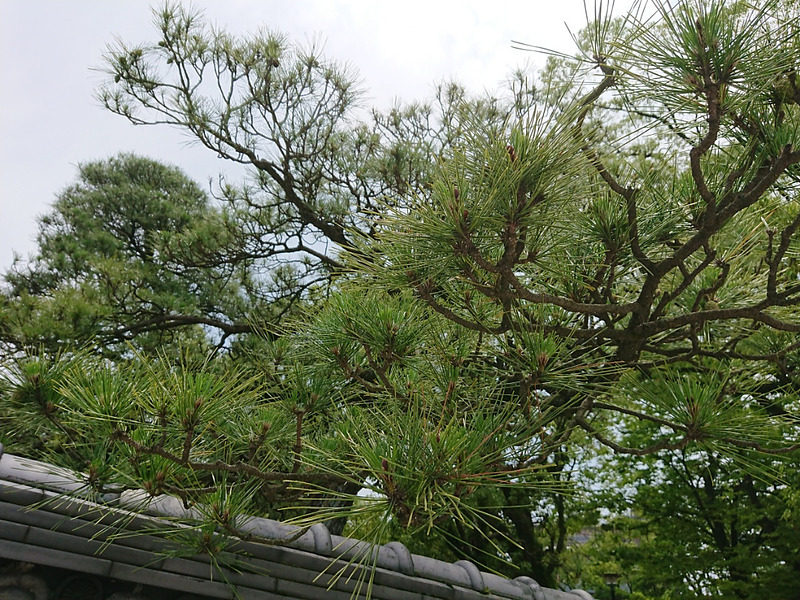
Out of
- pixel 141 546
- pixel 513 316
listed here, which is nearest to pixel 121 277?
pixel 141 546

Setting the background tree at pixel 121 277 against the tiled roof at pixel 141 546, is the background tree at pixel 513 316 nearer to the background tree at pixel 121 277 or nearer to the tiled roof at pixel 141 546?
the tiled roof at pixel 141 546

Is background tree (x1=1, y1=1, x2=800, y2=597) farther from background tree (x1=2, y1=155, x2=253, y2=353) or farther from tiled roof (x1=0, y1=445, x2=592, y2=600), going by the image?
background tree (x1=2, y1=155, x2=253, y2=353)

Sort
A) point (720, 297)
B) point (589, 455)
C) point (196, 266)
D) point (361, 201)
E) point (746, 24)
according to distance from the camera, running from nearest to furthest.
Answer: point (746, 24) → point (720, 297) → point (196, 266) → point (361, 201) → point (589, 455)

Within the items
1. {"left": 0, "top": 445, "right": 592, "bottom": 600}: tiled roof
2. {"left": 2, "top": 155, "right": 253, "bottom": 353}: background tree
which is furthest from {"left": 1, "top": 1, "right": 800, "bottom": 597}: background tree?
{"left": 2, "top": 155, "right": 253, "bottom": 353}: background tree

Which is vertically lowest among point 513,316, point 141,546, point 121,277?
point 141,546

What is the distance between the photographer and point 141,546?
160cm

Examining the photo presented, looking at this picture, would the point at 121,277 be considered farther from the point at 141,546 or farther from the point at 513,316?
the point at 513,316

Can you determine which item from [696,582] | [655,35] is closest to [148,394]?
[655,35]

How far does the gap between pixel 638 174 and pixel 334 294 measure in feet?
2.73

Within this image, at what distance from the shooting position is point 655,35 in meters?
1.09

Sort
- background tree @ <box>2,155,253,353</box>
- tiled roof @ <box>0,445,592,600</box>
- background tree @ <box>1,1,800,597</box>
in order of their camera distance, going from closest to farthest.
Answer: background tree @ <box>1,1,800,597</box>
tiled roof @ <box>0,445,592,600</box>
background tree @ <box>2,155,253,353</box>

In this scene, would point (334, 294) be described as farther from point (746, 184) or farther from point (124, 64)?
point (124, 64)

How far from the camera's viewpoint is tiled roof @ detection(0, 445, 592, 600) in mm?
1493

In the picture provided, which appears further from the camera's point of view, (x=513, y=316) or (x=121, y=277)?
(x=121, y=277)
